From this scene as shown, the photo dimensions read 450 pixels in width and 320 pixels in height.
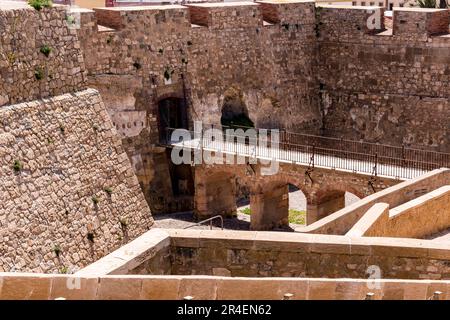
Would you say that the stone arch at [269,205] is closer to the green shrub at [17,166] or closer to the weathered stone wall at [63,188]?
the weathered stone wall at [63,188]

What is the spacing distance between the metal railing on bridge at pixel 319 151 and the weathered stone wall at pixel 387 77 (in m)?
0.75

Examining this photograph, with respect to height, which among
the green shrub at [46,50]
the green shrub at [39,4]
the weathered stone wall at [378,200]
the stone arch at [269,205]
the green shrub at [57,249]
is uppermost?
the green shrub at [39,4]

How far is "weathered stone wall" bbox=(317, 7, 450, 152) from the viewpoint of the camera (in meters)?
29.8

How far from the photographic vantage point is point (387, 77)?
31.0m

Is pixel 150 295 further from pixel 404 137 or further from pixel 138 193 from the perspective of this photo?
pixel 404 137

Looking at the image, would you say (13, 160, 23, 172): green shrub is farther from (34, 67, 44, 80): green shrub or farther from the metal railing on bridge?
the metal railing on bridge

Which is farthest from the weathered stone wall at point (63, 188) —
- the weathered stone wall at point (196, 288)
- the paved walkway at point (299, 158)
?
the paved walkway at point (299, 158)

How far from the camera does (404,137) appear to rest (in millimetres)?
30922

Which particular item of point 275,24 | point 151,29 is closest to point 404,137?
point 275,24

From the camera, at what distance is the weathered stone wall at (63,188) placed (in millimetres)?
14750

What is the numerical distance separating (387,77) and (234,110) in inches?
212

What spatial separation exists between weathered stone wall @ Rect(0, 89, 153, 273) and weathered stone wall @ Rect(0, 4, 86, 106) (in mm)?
237
